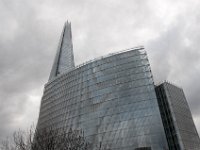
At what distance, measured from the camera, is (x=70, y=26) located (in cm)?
15362

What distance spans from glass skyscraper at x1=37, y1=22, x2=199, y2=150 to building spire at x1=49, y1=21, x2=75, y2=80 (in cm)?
2543

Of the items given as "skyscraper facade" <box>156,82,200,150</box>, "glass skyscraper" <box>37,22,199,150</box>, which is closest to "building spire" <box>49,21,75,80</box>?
"glass skyscraper" <box>37,22,199,150</box>

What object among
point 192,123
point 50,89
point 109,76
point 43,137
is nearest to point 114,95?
point 109,76

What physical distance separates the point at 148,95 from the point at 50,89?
4440cm

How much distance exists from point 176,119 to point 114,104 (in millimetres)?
17896

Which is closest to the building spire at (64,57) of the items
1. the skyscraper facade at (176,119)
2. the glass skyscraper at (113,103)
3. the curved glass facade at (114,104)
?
the glass skyscraper at (113,103)

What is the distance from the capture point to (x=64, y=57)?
120 metres

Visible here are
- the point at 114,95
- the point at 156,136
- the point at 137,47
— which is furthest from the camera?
the point at 137,47

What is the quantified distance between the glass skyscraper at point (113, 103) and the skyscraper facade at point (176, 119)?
6630mm

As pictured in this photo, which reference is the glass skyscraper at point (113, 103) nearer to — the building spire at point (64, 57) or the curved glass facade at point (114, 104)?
the curved glass facade at point (114, 104)

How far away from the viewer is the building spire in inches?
4385

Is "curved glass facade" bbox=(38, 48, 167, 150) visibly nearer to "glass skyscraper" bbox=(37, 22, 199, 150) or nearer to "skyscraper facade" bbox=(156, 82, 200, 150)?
"glass skyscraper" bbox=(37, 22, 199, 150)

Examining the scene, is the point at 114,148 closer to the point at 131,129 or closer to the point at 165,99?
the point at 131,129

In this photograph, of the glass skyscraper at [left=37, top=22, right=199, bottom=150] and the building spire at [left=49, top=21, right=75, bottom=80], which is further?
the building spire at [left=49, top=21, right=75, bottom=80]
